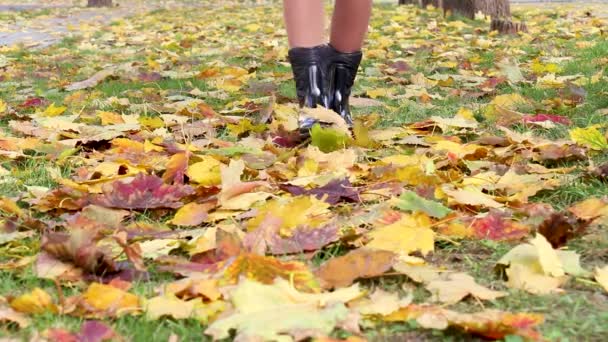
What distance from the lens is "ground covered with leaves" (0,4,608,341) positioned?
1.21 meters

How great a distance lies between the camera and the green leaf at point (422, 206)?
1625 millimetres

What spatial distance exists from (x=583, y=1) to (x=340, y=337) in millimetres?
11884

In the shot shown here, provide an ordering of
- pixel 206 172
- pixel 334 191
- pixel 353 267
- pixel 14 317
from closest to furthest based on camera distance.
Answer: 1. pixel 14 317
2. pixel 353 267
3. pixel 334 191
4. pixel 206 172

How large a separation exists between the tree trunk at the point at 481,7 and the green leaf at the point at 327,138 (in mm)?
5874

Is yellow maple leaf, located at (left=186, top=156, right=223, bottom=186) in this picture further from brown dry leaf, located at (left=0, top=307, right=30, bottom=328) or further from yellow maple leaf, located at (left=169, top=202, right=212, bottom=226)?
brown dry leaf, located at (left=0, top=307, right=30, bottom=328)

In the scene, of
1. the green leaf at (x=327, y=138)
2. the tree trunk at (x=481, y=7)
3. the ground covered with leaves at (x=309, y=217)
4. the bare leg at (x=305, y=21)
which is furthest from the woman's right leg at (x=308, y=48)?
the tree trunk at (x=481, y=7)

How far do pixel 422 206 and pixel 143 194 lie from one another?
641mm

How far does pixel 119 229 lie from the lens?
166cm

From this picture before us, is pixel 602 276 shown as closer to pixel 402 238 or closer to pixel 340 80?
pixel 402 238

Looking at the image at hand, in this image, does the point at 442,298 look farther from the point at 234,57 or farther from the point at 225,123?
the point at 234,57

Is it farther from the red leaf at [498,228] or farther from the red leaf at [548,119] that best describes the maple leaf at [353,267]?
the red leaf at [548,119]

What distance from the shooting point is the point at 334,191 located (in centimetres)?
186

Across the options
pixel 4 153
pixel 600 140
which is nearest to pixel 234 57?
pixel 4 153

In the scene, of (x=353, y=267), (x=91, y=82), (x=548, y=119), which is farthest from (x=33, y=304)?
(x=91, y=82)
